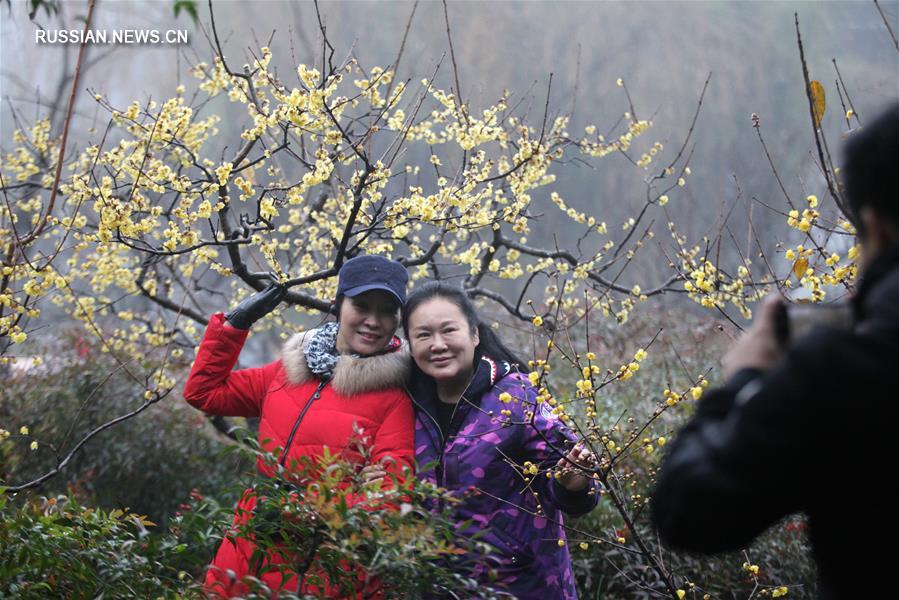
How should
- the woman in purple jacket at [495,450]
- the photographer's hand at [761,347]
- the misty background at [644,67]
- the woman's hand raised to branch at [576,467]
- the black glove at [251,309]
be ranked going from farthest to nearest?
1. the misty background at [644,67]
2. the black glove at [251,309]
3. the woman in purple jacket at [495,450]
4. the woman's hand raised to branch at [576,467]
5. the photographer's hand at [761,347]

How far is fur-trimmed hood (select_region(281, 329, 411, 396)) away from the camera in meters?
2.54

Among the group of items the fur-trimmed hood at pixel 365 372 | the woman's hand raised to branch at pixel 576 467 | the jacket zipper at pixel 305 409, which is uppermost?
the fur-trimmed hood at pixel 365 372

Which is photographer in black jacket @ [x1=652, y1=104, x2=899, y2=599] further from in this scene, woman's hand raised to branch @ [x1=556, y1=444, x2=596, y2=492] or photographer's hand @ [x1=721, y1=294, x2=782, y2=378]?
woman's hand raised to branch @ [x1=556, y1=444, x2=596, y2=492]

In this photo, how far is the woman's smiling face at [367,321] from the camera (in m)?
2.66

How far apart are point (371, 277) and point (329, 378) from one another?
359 mm

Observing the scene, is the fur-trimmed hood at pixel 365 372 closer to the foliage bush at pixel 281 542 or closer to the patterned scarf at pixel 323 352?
the patterned scarf at pixel 323 352

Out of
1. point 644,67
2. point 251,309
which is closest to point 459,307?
point 251,309

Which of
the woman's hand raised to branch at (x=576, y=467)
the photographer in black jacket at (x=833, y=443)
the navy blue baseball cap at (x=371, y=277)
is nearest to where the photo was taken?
the photographer in black jacket at (x=833, y=443)

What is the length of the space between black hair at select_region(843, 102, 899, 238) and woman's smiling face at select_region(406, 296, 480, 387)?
4.96 feet

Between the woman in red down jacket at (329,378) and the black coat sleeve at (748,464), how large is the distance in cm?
123

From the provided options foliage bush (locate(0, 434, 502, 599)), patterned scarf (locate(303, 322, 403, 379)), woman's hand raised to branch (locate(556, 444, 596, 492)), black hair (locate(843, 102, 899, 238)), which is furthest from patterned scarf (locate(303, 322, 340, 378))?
black hair (locate(843, 102, 899, 238))

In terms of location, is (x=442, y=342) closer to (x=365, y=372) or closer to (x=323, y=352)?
(x=365, y=372)

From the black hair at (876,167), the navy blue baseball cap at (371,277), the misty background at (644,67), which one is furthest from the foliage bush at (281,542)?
the misty background at (644,67)

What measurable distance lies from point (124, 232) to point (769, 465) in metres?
→ 2.59
